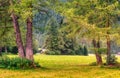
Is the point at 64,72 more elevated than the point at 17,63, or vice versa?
the point at 17,63

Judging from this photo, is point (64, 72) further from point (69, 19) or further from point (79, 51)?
point (79, 51)

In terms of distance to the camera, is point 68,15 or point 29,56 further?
point 29,56

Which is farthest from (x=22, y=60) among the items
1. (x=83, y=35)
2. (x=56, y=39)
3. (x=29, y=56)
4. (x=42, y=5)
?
(x=56, y=39)

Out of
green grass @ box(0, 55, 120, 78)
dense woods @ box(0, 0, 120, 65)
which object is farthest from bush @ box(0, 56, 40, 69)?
dense woods @ box(0, 0, 120, 65)

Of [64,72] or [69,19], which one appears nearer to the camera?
[64,72]

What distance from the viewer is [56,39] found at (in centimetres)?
9494

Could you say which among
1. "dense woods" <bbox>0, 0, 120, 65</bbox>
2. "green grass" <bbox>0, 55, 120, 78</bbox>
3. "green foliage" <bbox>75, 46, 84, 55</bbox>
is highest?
"dense woods" <bbox>0, 0, 120, 65</bbox>

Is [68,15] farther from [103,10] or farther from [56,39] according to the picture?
[56,39]

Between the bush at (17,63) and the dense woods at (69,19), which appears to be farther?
the bush at (17,63)

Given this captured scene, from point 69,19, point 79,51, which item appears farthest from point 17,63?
point 79,51

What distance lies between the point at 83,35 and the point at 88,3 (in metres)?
3.68

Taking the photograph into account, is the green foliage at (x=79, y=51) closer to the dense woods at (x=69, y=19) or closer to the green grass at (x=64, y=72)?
the dense woods at (x=69, y=19)

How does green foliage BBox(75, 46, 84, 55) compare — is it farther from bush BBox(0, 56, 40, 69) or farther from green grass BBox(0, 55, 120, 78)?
bush BBox(0, 56, 40, 69)

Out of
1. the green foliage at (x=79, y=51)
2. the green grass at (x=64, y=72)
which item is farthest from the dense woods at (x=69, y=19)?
the green foliage at (x=79, y=51)
